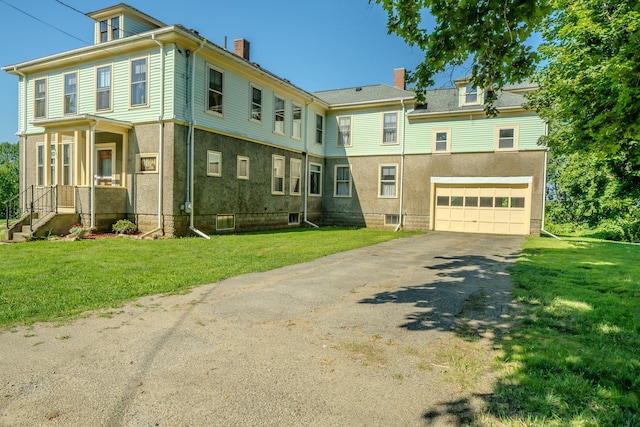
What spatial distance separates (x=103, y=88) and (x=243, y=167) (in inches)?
242

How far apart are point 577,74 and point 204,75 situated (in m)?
12.4

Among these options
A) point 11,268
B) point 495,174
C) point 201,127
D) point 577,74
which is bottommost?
point 11,268

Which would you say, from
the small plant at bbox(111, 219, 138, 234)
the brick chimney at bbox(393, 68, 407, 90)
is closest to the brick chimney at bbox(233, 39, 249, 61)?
the brick chimney at bbox(393, 68, 407, 90)

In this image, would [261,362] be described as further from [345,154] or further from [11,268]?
[345,154]

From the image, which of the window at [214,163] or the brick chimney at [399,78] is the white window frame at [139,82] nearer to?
the window at [214,163]

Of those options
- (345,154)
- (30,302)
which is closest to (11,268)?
(30,302)

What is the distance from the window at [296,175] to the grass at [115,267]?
21.7 ft

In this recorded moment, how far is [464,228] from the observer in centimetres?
1903

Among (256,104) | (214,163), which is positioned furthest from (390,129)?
(214,163)

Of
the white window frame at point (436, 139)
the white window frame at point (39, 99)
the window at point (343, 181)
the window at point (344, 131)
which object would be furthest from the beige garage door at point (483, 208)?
the white window frame at point (39, 99)

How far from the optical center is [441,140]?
19406mm

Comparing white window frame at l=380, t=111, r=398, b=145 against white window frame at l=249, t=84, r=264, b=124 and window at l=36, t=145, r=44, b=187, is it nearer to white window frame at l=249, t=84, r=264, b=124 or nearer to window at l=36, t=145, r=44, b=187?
white window frame at l=249, t=84, r=264, b=124

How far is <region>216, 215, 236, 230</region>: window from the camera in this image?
49.2ft

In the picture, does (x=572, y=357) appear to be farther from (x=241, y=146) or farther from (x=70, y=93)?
(x=70, y=93)
